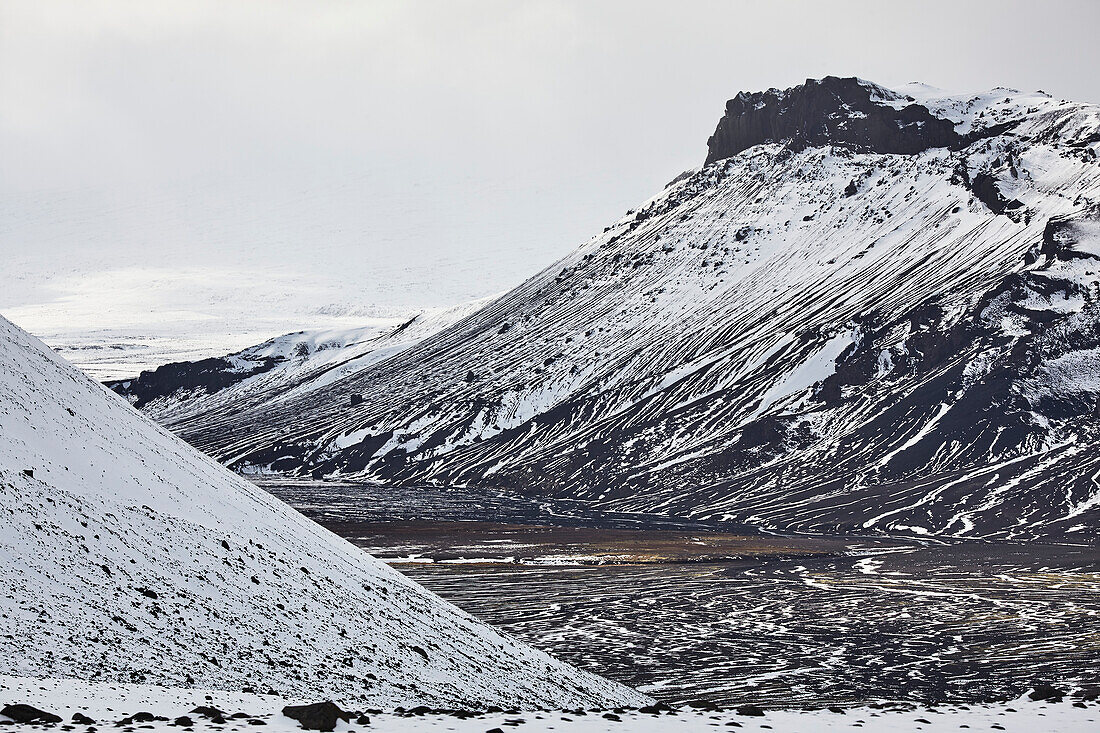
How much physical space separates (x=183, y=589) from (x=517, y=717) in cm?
1207

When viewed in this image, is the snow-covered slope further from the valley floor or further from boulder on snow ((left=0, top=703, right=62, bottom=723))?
the valley floor

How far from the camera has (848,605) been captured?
85.9 m

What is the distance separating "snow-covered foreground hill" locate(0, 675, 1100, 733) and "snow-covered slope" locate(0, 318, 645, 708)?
2.04m

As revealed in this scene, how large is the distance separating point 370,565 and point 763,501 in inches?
5206

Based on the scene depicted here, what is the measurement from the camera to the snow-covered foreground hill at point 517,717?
25797 mm

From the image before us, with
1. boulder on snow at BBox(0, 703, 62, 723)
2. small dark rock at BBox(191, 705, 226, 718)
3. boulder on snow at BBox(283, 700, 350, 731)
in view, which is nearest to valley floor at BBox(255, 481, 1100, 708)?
boulder on snow at BBox(283, 700, 350, 731)

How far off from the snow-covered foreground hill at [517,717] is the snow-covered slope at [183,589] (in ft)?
6.70

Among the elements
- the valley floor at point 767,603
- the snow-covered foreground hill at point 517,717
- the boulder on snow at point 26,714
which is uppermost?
the boulder on snow at point 26,714

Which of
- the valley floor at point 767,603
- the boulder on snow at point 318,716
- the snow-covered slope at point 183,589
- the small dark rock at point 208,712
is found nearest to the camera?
the boulder on snow at point 318,716

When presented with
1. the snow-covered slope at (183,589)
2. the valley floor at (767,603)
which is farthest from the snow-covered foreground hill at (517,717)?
the valley floor at (767,603)

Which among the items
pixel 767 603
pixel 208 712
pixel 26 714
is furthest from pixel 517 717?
pixel 767 603

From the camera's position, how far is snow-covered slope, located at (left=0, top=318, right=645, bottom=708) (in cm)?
3180

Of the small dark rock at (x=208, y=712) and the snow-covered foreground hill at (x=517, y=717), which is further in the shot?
the small dark rock at (x=208, y=712)

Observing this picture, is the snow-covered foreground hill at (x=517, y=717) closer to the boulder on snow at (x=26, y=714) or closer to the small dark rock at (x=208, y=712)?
the small dark rock at (x=208, y=712)
